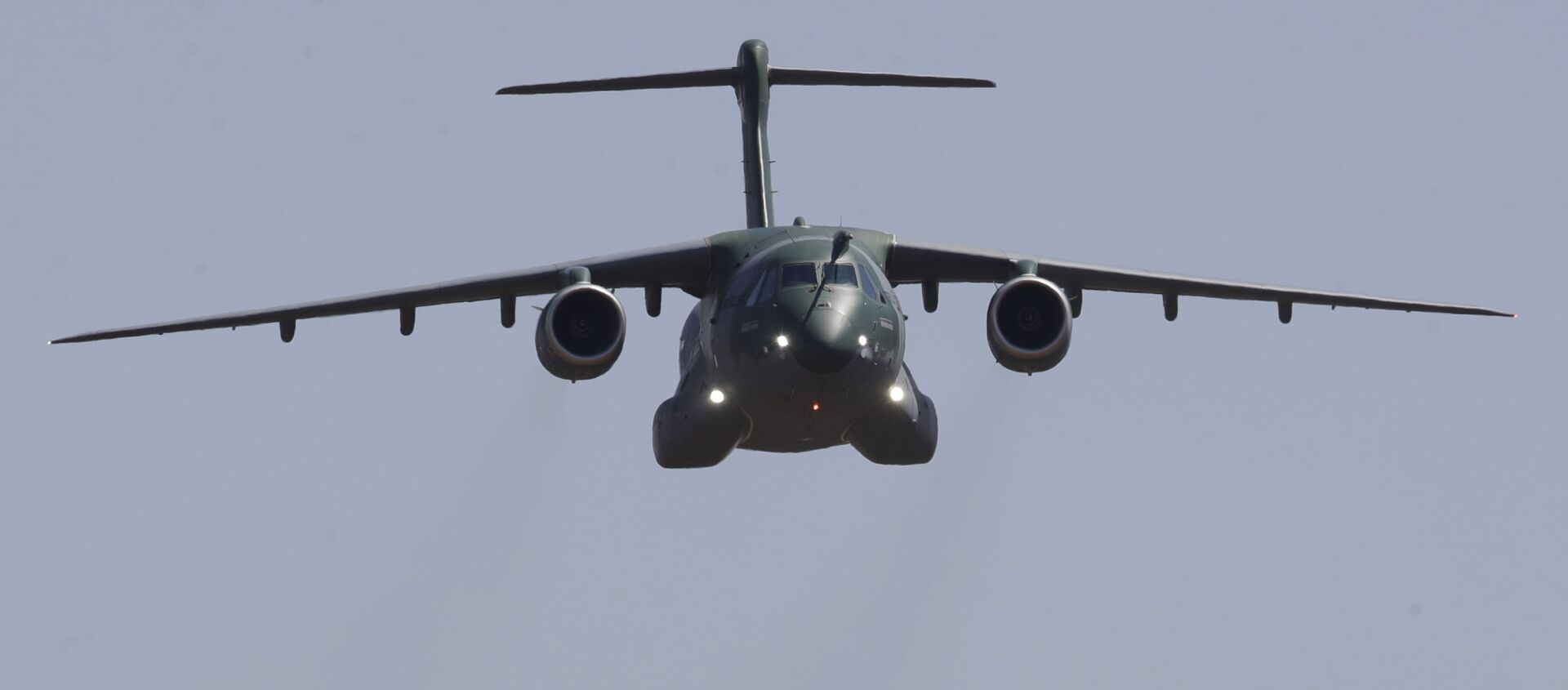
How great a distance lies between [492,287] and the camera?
27219 mm

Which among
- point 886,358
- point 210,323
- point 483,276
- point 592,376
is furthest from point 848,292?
point 210,323

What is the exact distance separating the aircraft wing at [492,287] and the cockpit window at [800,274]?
1870 millimetres

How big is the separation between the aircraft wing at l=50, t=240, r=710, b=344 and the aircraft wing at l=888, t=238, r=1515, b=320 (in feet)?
5.98

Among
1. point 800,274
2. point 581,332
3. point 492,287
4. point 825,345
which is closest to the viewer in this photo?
point 825,345

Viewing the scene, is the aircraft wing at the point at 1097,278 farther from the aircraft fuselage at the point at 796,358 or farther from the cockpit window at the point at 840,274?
the cockpit window at the point at 840,274

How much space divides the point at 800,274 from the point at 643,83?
5.03 m

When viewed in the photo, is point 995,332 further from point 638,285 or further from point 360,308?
point 360,308

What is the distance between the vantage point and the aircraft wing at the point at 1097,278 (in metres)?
27.1

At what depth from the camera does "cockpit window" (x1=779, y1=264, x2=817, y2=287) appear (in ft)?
81.8

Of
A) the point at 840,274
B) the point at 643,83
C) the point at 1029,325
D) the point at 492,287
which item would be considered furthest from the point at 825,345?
the point at 643,83

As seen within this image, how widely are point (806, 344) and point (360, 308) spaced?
4963 mm

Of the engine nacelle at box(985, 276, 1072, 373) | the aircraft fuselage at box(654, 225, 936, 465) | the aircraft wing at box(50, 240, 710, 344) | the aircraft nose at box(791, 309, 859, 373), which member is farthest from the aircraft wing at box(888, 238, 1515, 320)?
the aircraft nose at box(791, 309, 859, 373)

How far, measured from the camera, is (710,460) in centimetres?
2641

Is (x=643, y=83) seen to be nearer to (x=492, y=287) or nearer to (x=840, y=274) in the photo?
(x=492, y=287)
